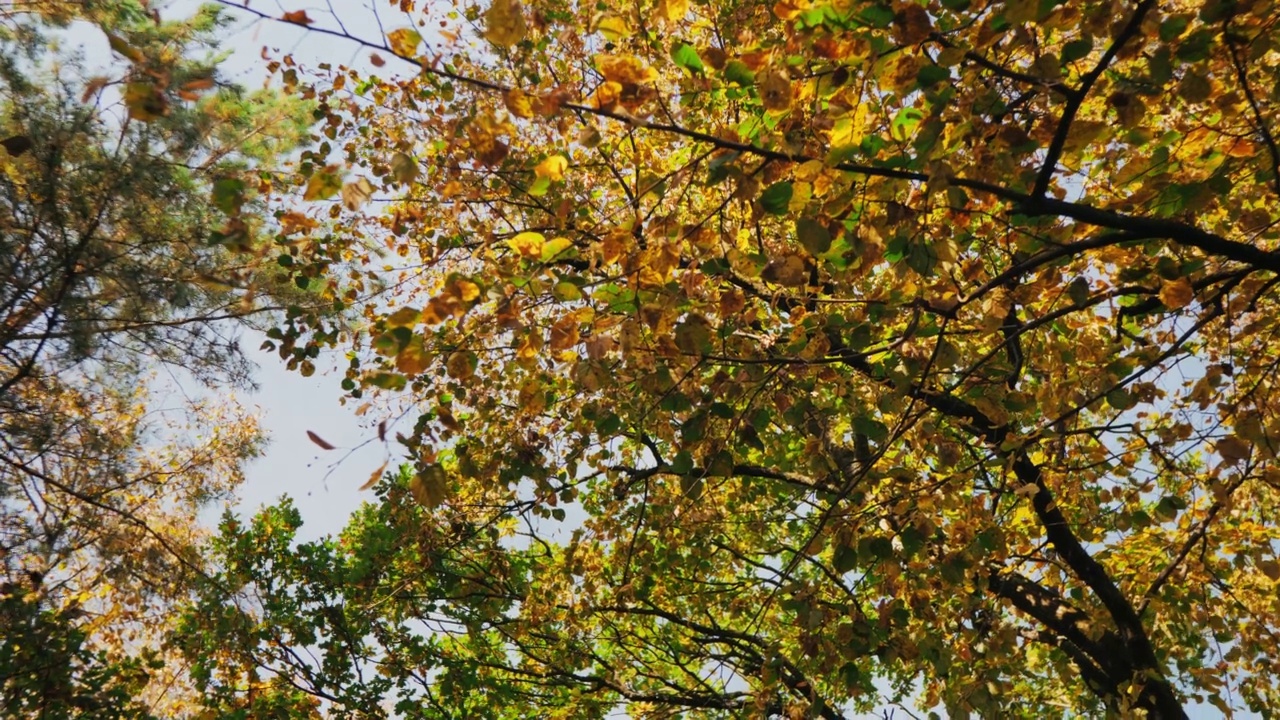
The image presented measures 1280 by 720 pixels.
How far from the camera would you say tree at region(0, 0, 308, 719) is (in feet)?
19.3

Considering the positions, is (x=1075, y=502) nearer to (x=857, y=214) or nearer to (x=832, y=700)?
(x=857, y=214)

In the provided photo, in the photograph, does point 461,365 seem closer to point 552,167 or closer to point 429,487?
point 429,487

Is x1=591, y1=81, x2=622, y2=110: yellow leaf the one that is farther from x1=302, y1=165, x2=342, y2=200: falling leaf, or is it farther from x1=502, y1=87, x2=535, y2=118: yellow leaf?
x1=302, y1=165, x2=342, y2=200: falling leaf

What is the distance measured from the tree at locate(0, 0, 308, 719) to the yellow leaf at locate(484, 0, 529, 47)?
3.57 metres

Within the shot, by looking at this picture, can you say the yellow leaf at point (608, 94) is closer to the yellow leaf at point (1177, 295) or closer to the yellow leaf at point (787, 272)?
the yellow leaf at point (787, 272)

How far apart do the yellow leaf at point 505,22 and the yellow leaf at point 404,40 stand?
15.4 inches

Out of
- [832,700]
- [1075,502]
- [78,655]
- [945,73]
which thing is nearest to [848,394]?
[945,73]

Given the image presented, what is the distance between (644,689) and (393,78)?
264 inches

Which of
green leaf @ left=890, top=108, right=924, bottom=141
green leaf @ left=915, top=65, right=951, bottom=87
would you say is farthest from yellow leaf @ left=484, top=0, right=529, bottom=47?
green leaf @ left=890, top=108, right=924, bottom=141

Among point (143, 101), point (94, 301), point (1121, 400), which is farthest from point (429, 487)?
point (94, 301)

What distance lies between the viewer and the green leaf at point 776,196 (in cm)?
250

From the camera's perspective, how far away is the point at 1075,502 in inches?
245

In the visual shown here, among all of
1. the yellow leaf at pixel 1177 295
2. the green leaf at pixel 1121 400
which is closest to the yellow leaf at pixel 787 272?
the yellow leaf at pixel 1177 295

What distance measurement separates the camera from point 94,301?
6.22 meters
